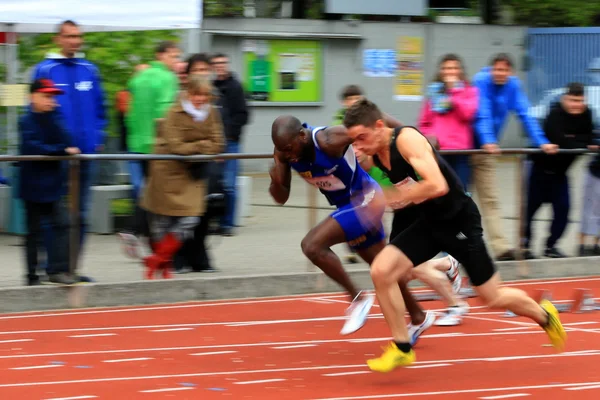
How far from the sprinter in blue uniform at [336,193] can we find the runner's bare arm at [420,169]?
76 cm

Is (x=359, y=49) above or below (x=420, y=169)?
above

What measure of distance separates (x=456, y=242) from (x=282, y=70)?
13.9m

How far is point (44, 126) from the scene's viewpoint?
9016 mm

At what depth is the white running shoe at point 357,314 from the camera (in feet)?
24.8

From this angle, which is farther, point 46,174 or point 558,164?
point 558,164

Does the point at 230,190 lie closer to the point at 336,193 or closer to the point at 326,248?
the point at 336,193

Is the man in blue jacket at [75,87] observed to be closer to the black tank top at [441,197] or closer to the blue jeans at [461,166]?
the blue jeans at [461,166]

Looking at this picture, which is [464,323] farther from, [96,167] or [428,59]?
[428,59]

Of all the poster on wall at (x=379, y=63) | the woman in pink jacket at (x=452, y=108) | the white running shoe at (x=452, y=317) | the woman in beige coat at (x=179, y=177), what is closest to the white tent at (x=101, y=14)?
the woman in beige coat at (x=179, y=177)

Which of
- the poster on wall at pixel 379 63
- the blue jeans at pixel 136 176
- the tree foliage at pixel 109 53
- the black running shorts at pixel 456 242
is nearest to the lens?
the black running shorts at pixel 456 242

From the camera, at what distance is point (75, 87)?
984 cm

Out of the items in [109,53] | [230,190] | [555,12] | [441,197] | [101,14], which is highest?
[555,12]

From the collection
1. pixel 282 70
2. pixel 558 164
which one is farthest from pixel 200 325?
pixel 282 70

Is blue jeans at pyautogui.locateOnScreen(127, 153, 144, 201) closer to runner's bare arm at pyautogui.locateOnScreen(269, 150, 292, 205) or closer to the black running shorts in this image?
runner's bare arm at pyautogui.locateOnScreen(269, 150, 292, 205)
